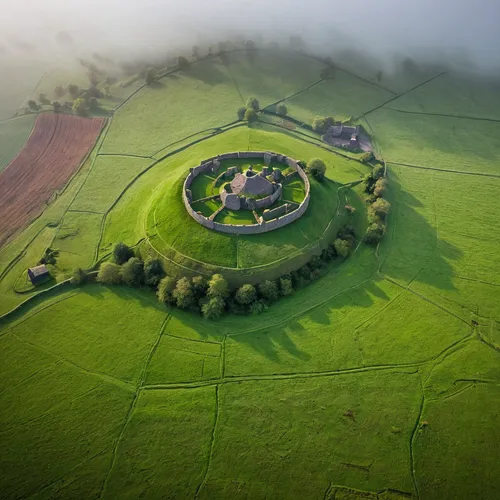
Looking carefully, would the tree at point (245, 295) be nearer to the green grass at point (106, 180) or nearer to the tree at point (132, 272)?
the tree at point (132, 272)

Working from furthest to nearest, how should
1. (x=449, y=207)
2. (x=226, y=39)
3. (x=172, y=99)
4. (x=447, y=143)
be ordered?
(x=226, y=39)
(x=172, y=99)
(x=447, y=143)
(x=449, y=207)

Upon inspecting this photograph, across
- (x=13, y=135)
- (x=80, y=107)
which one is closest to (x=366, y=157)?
(x=80, y=107)

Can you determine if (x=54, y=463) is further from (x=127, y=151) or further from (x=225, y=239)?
(x=127, y=151)

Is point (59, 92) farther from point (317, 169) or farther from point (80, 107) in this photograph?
point (317, 169)

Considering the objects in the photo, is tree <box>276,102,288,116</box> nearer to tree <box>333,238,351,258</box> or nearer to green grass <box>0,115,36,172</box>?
tree <box>333,238,351,258</box>

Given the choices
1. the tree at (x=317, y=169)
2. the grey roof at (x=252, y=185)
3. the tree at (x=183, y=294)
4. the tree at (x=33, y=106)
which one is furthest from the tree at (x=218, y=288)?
the tree at (x=33, y=106)

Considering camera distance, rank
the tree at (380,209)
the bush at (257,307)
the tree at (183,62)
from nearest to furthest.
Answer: the bush at (257,307) < the tree at (380,209) < the tree at (183,62)

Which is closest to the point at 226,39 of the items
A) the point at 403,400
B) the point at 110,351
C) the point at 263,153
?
the point at 263,153
